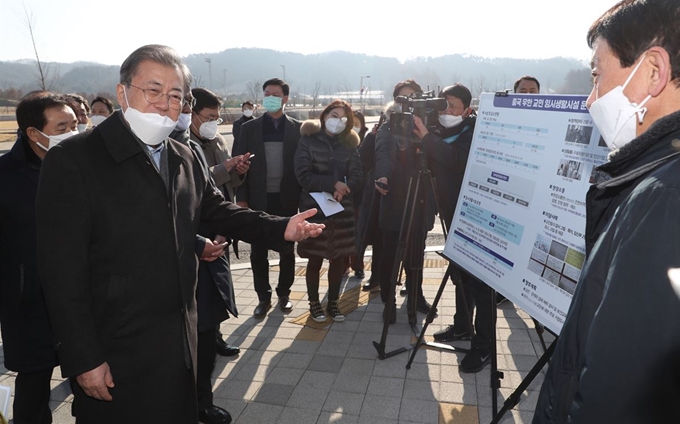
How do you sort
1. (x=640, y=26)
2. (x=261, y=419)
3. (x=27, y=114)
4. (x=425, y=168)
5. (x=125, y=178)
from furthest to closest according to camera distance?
(x=425, y=168), (x=261, y=419), (x=27, y=114), (x=125, y=178), (x=640, y=26)

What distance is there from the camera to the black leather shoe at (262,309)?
465 cm

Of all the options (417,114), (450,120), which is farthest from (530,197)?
(450,120)

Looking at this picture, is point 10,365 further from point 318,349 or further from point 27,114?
point 318,349

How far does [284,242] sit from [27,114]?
174cm

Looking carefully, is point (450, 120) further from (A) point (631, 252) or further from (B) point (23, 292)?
(B) point (23, 292)

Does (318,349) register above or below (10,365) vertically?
below

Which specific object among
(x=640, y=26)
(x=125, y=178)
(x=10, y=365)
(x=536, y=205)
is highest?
(x=640, y=26)

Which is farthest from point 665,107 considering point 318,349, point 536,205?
point 318,349

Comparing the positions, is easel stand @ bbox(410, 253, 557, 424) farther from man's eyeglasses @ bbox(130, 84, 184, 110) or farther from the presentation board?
man's eyeglasses @ bbox(130, 84, 184, 110)

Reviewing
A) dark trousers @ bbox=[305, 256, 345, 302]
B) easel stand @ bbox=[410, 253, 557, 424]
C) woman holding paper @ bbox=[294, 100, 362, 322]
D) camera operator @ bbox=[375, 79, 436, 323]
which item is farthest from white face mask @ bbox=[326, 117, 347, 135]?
easel stand @ bbox=[410, 253, 557, 424]

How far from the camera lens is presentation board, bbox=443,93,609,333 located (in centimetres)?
219

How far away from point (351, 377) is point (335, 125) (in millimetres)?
2428

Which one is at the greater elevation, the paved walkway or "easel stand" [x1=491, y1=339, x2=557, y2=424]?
"easel stand" [x1=491, y1=339, x2=557, y2=424]

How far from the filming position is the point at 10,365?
2.41 meters
